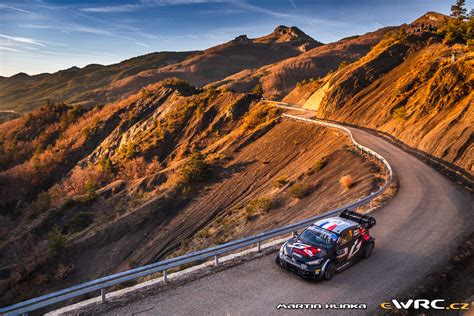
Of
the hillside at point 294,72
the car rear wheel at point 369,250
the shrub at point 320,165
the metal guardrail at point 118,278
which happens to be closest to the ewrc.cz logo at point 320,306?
the car rear wheel at point 369,250

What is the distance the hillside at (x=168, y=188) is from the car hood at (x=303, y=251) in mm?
9915

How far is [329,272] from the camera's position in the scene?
10.8 meters

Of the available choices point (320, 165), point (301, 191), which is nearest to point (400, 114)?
point (320, 165)

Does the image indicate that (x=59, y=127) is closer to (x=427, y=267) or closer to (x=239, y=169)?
(x=239, y=169)

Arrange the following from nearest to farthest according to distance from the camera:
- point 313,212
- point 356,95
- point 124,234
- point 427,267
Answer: point 427,267 → point 313,212 → point 124,234 → point 356,95

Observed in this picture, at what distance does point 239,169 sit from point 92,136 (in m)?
47.4

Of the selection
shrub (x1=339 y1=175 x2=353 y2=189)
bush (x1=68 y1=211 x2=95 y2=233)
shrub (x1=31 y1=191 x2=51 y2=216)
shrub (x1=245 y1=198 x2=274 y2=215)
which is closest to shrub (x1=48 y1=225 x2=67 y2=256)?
bush (x1=68 y1=211 x2=95 y2=233)

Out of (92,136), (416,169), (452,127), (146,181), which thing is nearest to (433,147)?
(452,127)

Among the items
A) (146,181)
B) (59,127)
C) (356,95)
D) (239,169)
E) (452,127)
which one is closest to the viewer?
(452,127)

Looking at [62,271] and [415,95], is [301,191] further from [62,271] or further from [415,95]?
[415,95]

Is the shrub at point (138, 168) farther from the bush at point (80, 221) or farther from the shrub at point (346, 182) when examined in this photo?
the shrub at point (346, 182)

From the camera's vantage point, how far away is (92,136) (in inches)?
2874

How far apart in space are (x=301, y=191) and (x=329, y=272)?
13718 mm

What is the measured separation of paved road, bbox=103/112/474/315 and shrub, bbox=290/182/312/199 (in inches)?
305
